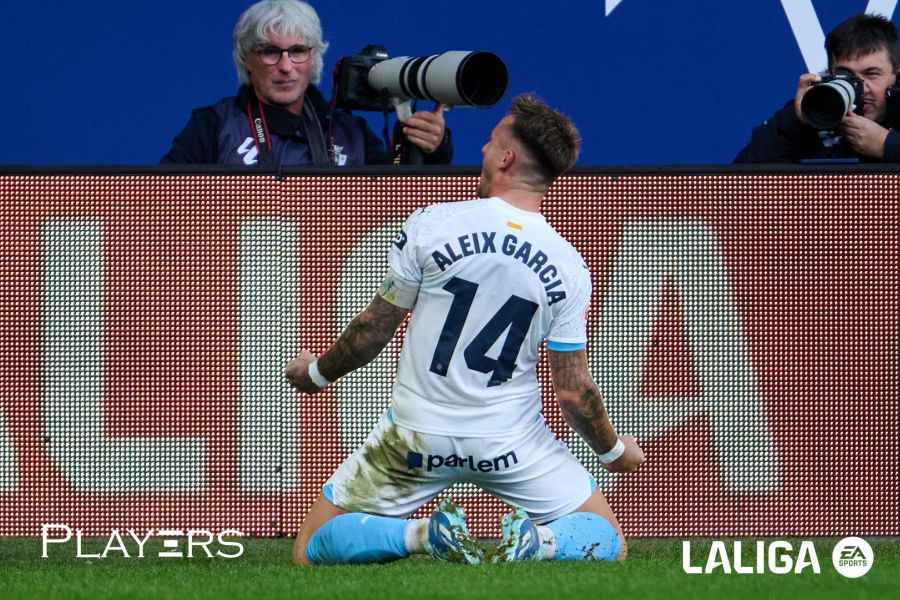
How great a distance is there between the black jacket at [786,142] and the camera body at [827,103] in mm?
Answer: 147

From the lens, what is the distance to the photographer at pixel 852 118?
8.38 m

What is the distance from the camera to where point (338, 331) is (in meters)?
8.12

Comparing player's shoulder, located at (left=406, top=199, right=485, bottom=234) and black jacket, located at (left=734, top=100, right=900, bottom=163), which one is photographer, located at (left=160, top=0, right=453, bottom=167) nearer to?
black jacket, located at (left=734, top=100, right=900, bottom=163)

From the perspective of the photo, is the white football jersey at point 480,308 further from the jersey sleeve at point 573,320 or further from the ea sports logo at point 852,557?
the ea sports logo at point 852,557

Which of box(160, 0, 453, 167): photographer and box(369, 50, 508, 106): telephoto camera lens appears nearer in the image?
box(369, 50, 508, 106): telephoto camera lens

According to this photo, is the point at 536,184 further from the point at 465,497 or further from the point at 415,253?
the point at 465,497

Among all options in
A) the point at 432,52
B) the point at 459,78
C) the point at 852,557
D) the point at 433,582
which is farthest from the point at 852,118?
the point at 433,582

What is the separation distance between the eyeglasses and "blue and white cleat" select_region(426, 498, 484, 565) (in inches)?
98.0

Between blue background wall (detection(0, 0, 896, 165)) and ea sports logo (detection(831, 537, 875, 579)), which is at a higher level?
blue background wall (detection(0, 0, 896, 165))

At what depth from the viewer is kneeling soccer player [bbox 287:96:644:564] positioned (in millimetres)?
6789

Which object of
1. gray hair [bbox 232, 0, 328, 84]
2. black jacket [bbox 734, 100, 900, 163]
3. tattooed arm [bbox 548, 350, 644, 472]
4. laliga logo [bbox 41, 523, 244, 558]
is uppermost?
gray hair [bbox 232, 0, 328, 84]

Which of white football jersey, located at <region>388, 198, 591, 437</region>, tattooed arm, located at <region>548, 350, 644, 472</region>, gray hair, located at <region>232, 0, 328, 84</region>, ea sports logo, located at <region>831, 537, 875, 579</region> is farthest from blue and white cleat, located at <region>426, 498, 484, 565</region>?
gray hair, located at <region>232, 0, 328, 84</region>

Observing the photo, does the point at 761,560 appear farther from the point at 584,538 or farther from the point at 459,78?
the point at 459,78

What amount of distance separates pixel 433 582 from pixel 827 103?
3.04 metres
